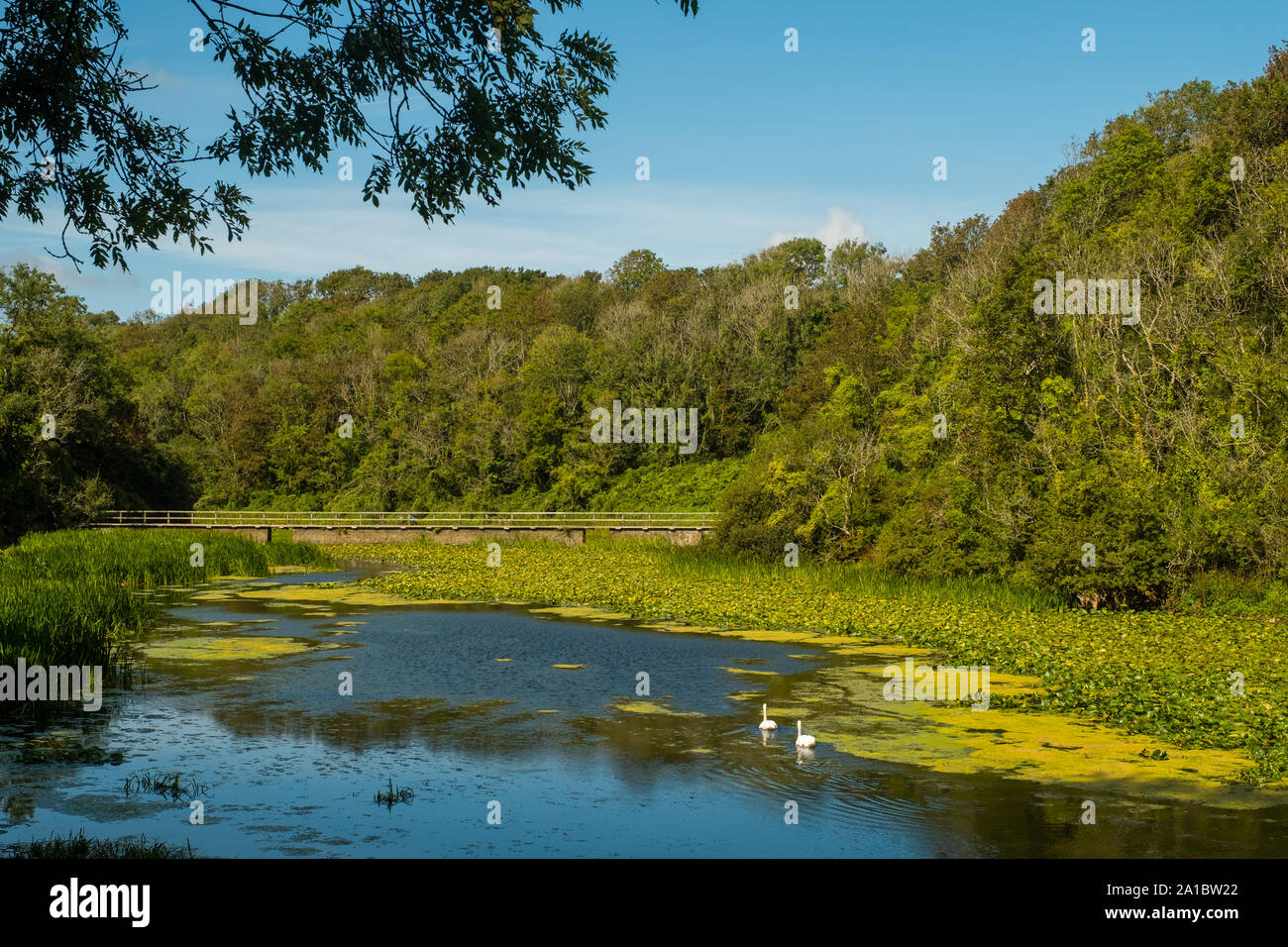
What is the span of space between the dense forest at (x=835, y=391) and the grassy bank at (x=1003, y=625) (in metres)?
2.50

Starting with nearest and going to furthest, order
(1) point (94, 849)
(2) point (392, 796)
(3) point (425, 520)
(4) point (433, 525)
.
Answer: (1) point (94, 849) < (2) point (392, 796) < (4) point (433, 525) < (3) point (425, 520)

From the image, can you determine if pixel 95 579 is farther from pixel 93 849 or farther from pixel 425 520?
pixel 425 520

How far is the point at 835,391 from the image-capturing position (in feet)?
189

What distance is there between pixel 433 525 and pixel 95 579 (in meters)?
32.8

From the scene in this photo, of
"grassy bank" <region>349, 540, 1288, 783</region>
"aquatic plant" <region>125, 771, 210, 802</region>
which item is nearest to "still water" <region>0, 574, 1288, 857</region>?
"aquatic plant" <region>125, 771, 210, 802</region>

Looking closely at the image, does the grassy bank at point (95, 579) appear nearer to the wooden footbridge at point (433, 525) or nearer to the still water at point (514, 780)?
the still water at point (514, 780)

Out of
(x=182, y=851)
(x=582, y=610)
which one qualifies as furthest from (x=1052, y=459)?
(x=182, y=851)

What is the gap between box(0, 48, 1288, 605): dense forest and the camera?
31.4 meters

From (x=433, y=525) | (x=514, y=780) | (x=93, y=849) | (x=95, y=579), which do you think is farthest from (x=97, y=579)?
(x=433, y=525)

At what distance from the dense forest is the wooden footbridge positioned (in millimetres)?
4332

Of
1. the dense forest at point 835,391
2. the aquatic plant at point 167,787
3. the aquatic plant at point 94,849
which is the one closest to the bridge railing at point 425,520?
the dense forest at point 835,391

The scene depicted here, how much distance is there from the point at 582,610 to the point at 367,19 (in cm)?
2299

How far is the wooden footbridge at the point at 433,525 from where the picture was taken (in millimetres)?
60625
